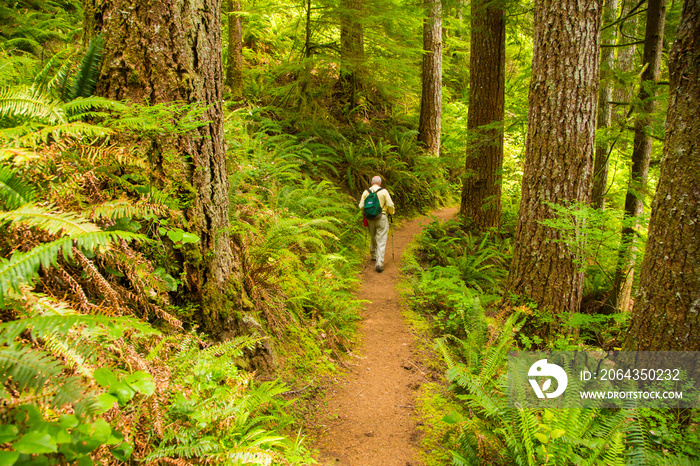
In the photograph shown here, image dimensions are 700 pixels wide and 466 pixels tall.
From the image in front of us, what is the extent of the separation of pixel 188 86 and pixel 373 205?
5.45 m

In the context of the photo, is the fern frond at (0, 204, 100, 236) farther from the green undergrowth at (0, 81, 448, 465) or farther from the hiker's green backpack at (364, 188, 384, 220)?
the hiker's green backpack at (364, 188, 384, 220)

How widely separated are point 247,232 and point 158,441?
8.97 ft

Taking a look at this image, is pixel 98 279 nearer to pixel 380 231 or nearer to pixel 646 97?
pixel 380 231

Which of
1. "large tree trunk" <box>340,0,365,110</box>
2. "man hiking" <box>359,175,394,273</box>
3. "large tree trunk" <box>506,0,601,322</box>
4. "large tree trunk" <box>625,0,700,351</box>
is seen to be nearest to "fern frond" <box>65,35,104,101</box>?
"large tree trunk" <box>625,0,700,351</box>

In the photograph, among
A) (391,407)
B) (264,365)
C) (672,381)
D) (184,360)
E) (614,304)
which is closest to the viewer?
(184,360)

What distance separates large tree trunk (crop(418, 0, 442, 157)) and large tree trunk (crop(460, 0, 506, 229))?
16.2ft

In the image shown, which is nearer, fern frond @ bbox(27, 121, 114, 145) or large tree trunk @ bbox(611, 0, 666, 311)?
fern frond @ bbox(27, 121, 114, 145)

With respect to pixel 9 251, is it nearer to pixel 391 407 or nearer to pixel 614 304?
pixel 391 407

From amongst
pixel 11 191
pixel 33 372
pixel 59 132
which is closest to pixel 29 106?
pixel 59 132

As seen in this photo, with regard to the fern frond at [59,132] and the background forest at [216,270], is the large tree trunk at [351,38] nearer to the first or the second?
the background forest at [216,270]

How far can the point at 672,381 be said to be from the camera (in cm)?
320

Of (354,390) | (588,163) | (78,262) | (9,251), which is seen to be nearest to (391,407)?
(354,390)

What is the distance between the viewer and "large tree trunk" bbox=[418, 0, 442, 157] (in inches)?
514

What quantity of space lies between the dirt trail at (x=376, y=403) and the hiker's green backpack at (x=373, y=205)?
2.27 m
